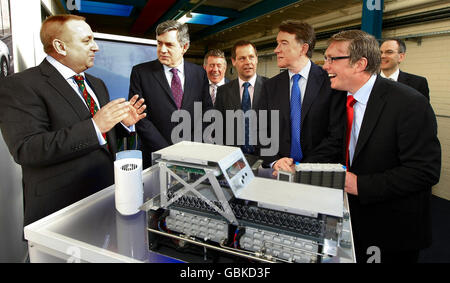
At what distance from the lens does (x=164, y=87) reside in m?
2.59

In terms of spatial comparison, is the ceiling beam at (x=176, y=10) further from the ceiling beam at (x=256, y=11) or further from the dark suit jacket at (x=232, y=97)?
the dark suit jacket at (x=232, y=97)

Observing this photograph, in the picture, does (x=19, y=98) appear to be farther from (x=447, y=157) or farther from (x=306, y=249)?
(x=447, y=157)

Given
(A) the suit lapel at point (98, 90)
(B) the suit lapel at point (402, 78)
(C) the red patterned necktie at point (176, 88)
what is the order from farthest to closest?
(B) the suit lapel at point (402, 78)
(C) the red patterned necktie at point (176, 88)
(A) the suit lapel at point (98, 90)

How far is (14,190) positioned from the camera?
2.35m

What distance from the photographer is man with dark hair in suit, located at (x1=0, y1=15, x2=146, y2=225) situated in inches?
57.8

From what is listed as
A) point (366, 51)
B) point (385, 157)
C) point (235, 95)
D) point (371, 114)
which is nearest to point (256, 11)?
point (235, 95)

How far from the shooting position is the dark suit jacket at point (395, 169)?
59.9 inches

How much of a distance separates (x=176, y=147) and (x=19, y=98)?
98cm

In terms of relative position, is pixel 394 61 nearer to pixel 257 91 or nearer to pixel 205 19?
→ pixel 257 91

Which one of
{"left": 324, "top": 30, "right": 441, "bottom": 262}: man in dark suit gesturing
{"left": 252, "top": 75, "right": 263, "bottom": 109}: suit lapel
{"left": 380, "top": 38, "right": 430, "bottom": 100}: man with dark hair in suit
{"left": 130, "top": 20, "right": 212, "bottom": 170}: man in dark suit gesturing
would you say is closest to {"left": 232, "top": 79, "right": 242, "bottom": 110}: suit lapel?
Answer: {"left": 252, "top": 75, "right": 263, "bottom": 109}: suit lapel

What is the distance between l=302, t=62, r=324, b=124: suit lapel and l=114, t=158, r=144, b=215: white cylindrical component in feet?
4.82

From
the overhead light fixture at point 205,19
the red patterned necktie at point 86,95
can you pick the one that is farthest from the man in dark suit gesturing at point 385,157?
the overhead light fixture at point 205,19

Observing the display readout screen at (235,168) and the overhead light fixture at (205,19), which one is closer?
the display readout screen at (235,168)
